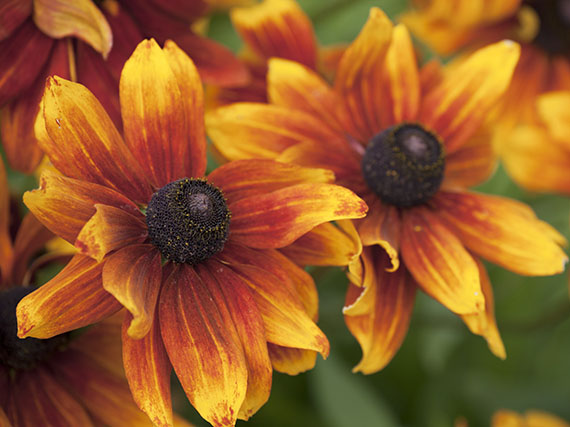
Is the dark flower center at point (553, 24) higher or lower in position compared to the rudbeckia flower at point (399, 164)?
lower

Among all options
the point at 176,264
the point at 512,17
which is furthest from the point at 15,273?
the point at 512,17

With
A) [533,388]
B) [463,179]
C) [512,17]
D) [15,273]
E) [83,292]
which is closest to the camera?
[83,292]

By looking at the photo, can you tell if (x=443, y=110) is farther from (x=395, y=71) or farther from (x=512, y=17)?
(x=512, y=17)

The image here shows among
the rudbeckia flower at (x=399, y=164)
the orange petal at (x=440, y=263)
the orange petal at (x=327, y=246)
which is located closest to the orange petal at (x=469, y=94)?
the rudbeckia flower at (x=399, y=164)

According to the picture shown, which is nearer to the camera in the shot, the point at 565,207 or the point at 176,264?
the point at 176,264

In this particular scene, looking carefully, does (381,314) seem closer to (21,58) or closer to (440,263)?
(440,263)

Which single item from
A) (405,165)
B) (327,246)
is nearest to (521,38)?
(405,165)

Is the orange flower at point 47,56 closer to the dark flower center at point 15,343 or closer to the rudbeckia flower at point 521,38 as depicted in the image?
the dark flower center at point 15,343
